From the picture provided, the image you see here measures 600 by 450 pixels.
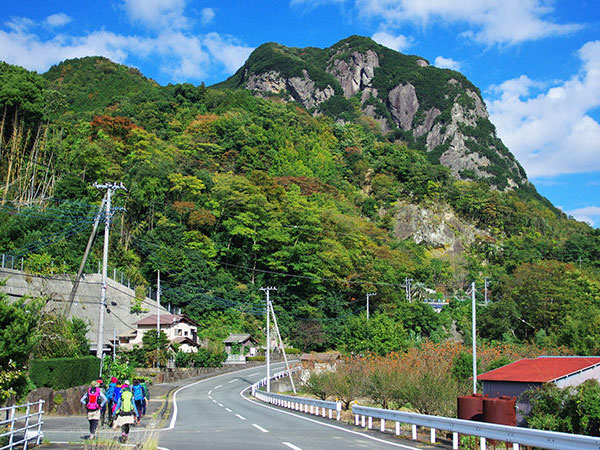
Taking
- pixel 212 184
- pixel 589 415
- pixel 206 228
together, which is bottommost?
pixel 589 415

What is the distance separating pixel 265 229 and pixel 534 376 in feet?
135

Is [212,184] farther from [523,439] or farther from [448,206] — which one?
[523,439]

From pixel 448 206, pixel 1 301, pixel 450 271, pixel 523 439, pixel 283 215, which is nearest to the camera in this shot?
pixel 523 439

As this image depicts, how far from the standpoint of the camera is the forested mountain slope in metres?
50.3

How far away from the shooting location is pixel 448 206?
98688mm

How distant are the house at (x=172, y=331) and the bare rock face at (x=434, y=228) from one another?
50.6 meters

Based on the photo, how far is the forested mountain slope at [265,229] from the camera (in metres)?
50.3

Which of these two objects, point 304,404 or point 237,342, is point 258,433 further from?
point 237,342

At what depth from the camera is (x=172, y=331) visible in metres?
49.3

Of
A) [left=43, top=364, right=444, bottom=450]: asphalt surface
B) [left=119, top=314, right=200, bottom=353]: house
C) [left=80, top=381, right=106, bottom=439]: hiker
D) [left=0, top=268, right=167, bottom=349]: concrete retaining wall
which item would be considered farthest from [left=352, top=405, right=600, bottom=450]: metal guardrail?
[left=119, top=314, right=200, bottom=353]: house

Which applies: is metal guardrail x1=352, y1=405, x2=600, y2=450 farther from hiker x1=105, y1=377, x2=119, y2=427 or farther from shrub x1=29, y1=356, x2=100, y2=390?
shrub x1=29, y1=356, x2=100, y2=390

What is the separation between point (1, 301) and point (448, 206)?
94.5 metres

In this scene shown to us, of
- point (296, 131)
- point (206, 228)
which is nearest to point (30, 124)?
point (206, 228)

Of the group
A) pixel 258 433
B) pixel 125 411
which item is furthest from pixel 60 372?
pixel 258 433
